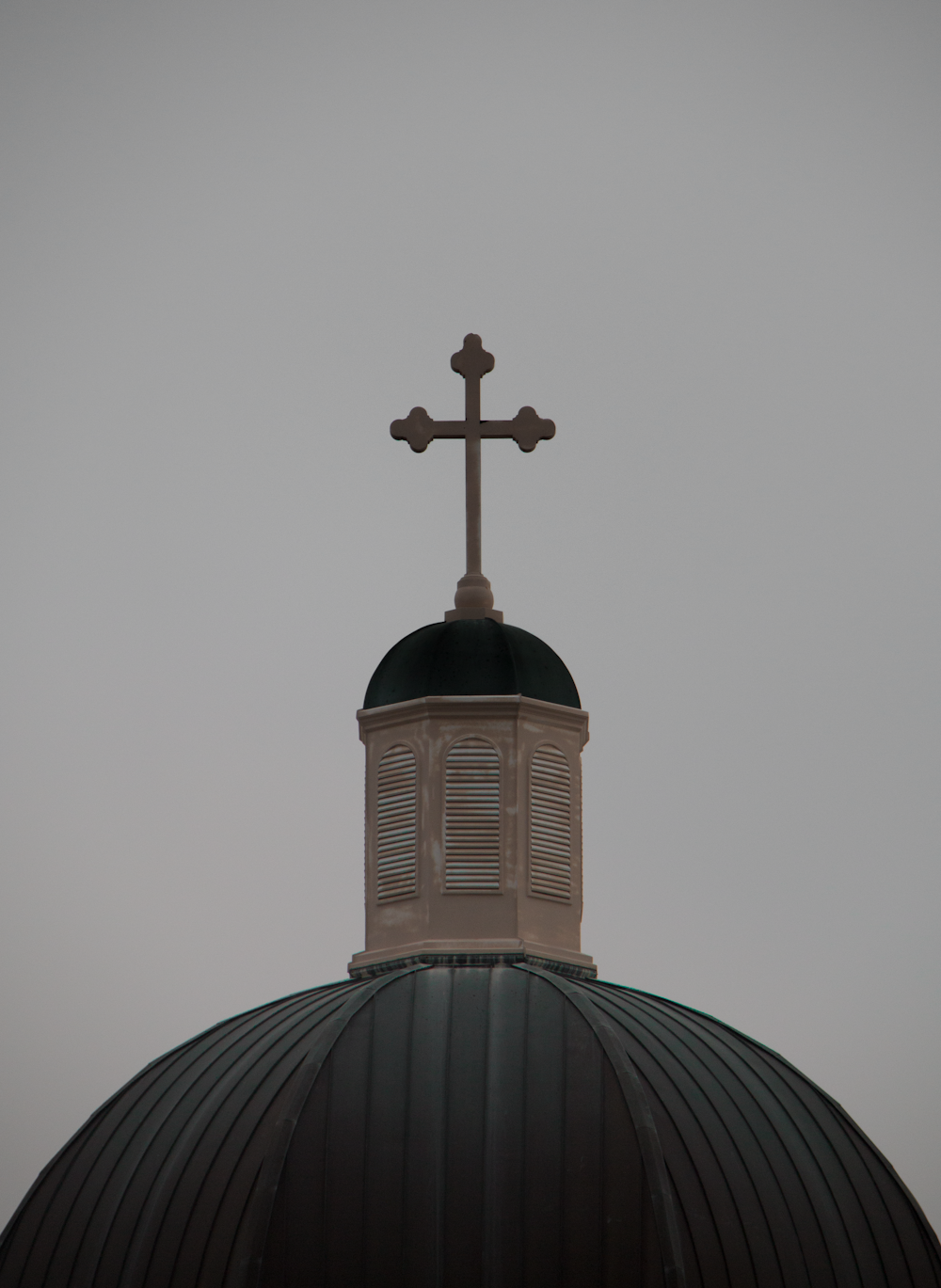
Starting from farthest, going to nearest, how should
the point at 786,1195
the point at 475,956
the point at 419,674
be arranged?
the point at 419,674
the point at 475,956
the point at 786,1195

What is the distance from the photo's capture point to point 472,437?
2256cm

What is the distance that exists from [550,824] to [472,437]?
3.94 m

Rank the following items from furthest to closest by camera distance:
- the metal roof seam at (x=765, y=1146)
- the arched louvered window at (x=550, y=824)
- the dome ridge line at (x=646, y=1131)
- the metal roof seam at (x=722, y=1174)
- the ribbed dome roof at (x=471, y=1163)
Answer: the arched louvered window at (x=550, y=824) → the metal roof seam at (x=765, y=1146) → the metal roof seam at (x=722, y=1174) → the ribbed dome roof at (x=471, y=1163) → the dome ridge line at (x=646, y=1131)

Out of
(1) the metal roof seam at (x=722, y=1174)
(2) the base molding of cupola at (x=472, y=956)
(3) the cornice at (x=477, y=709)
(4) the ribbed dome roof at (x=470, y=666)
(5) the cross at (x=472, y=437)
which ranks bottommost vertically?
(1) the metal roof seam at (x=722, y=1174)

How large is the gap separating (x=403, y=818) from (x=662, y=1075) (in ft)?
12.8

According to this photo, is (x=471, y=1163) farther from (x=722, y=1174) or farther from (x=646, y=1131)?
(x=722, y=1174)

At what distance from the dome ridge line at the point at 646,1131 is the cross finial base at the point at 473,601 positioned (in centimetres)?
420

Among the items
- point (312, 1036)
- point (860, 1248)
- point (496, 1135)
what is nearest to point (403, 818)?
point (312, 1036)

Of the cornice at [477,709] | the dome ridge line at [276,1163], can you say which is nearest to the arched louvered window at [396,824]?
the cornice at [477,709]

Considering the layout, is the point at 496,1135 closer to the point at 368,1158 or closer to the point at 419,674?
the point at 368,1158

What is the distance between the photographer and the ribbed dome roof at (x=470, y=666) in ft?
71.1

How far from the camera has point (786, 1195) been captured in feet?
60.8

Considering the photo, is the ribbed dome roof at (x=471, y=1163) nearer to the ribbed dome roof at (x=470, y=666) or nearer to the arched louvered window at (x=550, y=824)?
the arched louvered window at (x=550, y=824)

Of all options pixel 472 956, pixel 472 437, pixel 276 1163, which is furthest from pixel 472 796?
pixel 276 1163
